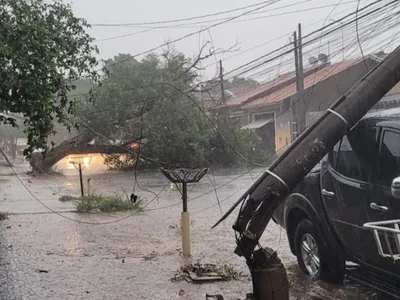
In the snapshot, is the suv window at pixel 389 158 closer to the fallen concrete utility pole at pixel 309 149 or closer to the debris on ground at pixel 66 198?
the fallen concrete utility pole at pixel 309 149

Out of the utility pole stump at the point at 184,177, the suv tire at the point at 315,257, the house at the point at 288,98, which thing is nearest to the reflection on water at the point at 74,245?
the utility pole stump at the point at 184,177

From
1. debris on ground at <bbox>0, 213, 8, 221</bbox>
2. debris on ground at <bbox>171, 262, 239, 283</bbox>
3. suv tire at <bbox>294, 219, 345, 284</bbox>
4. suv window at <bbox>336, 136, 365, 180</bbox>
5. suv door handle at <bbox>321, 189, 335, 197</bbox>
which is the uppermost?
suv window at <bbox>336, 136, 365, 180</bbox>

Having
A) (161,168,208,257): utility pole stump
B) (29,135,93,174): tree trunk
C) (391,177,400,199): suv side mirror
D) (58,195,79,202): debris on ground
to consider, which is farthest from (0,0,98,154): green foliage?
(29,135,93,174): tree trunk

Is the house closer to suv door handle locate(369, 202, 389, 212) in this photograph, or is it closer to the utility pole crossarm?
the utility pole crossarm

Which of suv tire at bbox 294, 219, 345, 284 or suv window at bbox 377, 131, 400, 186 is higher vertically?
suv window at bbox 377, 131, 400, 186

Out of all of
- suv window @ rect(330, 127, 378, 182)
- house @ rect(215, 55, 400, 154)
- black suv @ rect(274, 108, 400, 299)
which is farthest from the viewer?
house @ rect(215, 55, 400, 154)

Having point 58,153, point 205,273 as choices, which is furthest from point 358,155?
point 58,153

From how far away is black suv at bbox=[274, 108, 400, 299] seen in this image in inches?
195

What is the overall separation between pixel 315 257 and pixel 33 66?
13.6 ft

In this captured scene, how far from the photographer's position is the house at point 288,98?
7.54m

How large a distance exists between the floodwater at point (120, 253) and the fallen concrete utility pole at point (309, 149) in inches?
77.0

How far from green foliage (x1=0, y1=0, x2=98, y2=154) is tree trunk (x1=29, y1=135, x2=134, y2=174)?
15816mm

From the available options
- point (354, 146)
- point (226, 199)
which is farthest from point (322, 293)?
point (226, 199)

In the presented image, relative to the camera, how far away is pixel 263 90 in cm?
1722
